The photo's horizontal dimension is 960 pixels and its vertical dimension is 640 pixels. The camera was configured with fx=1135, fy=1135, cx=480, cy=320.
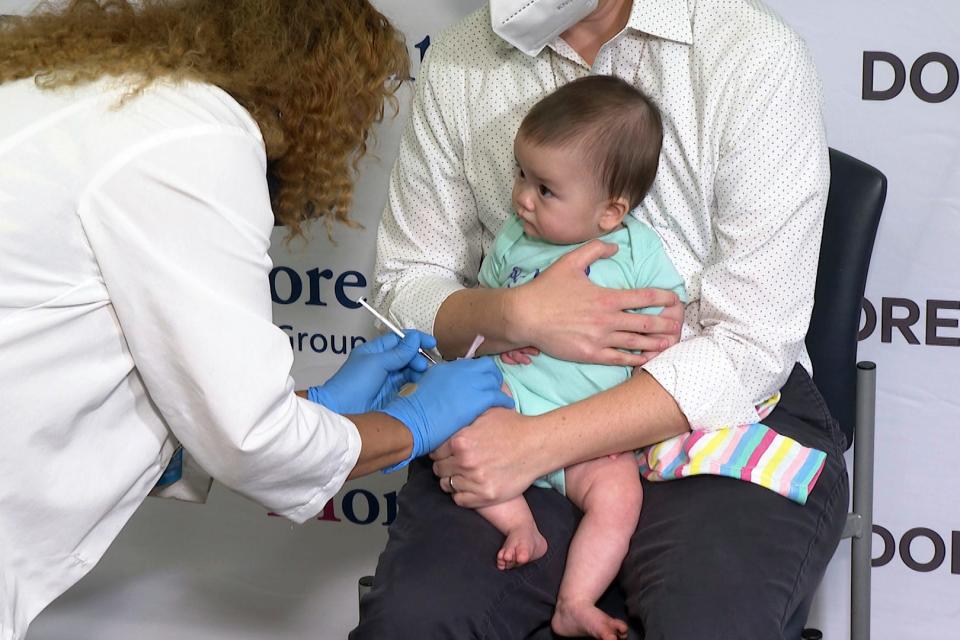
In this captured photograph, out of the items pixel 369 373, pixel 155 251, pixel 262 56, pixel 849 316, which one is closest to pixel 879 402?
pixel 849 316

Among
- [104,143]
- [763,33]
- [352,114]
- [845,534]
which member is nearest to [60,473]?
[104,143]

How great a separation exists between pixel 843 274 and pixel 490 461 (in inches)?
24.4

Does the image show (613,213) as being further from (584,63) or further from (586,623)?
(586,623)

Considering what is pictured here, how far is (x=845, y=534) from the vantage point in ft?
5.85

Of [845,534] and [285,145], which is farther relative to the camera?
[845,534]

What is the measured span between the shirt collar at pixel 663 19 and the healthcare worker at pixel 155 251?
360mm

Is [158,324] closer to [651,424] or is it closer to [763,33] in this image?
[651,424]

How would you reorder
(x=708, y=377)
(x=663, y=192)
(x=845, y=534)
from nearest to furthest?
(x=708, y=377), (x=663, y=192), (x=845, y=534)

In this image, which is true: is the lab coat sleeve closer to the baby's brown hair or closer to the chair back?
the baby's brown hair

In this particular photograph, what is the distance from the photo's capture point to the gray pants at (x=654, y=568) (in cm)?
133

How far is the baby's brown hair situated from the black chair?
349mm

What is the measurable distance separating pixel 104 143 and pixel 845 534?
1251 mm

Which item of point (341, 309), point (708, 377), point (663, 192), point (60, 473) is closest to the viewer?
point (60, 473)

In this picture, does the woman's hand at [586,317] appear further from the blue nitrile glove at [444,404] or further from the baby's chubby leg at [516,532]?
the baby's chubby leg at [516,532]
